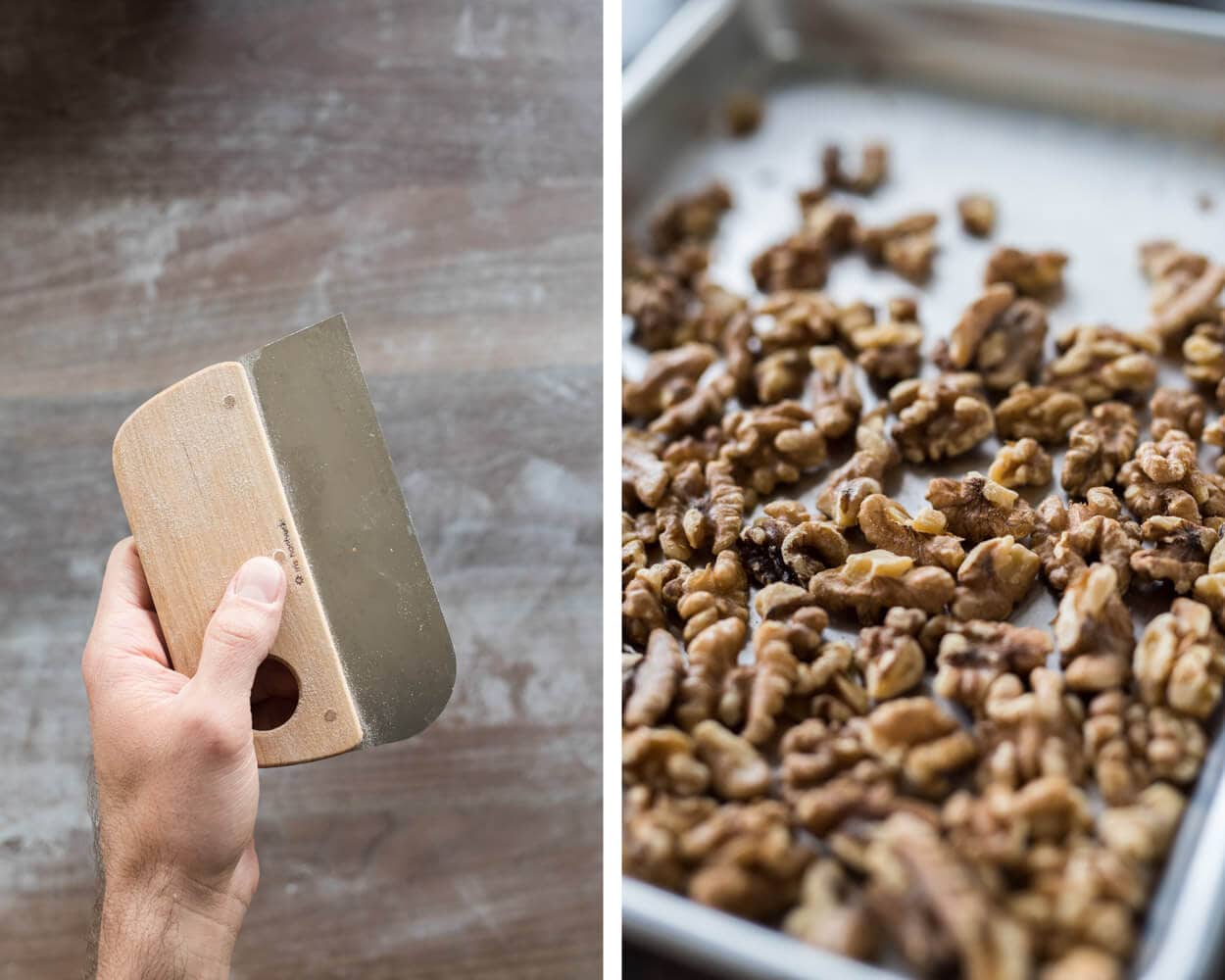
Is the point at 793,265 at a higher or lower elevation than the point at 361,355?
higher

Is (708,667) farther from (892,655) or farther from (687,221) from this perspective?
(687,221)

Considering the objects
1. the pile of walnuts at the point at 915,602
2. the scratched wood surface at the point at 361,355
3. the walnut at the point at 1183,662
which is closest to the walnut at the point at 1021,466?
the pile of walnuts at the point at 915,602

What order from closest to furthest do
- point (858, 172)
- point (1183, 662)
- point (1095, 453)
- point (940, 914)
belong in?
point (940, 914) → point (1183, 662) → point (1095, 453) → point (858, 172)

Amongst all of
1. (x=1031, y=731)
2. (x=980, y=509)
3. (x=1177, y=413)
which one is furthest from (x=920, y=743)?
(x=1177, y=413)

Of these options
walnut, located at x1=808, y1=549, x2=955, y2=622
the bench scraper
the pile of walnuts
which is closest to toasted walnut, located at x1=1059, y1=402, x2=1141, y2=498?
the pile of walnuts

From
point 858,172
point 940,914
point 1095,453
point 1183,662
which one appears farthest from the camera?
point 858,172

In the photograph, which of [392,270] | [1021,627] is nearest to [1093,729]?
[1021,627]

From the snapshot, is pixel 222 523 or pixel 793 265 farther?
pixel 793 265
